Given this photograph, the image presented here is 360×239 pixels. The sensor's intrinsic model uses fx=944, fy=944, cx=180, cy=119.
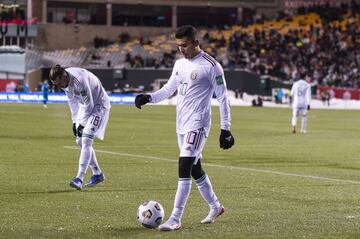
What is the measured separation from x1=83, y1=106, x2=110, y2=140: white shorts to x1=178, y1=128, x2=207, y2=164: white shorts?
4.89 meters

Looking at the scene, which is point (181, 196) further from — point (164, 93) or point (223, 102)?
point (164, 93)

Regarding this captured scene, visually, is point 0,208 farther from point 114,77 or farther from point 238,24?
point 238,24

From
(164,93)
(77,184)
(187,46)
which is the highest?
(187,46)

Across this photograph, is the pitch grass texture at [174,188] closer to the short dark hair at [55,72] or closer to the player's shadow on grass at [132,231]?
the player's shadow on grass at [132,231]

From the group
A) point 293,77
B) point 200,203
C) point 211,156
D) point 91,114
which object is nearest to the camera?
point 200,203

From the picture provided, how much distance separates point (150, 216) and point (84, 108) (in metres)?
5.32

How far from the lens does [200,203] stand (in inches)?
564

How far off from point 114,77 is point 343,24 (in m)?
22.9

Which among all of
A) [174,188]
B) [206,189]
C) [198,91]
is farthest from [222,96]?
[174,188]

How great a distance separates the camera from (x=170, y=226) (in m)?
11.4

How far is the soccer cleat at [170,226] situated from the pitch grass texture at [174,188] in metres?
0.13

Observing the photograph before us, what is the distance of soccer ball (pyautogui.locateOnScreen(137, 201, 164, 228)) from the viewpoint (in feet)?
38.1

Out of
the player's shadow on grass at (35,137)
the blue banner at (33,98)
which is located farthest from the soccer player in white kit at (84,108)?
the blue banner at (33,98)

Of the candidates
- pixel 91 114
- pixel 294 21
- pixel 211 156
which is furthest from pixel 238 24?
pixel 91 114
